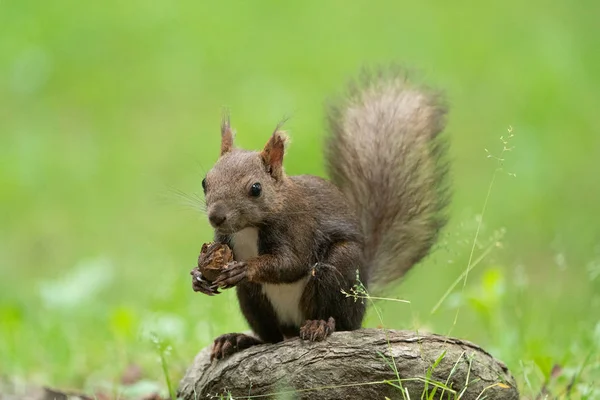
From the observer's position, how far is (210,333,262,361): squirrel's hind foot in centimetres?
396

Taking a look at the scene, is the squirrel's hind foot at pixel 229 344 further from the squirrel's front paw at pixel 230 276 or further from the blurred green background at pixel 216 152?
the blurred green background at pixel 216 152

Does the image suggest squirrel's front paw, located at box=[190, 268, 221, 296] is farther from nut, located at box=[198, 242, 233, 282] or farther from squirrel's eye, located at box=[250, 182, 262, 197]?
squirrel's eye, located at box=[250, 182, 262, 197]

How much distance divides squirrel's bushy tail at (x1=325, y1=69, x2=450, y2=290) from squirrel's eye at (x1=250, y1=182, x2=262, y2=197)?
27.5 inches

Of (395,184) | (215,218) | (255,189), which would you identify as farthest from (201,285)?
(395,184)

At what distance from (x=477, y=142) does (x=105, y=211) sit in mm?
3015

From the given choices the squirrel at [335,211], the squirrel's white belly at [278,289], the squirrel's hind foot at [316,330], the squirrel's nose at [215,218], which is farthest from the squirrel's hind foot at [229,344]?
the squirrel's nose at [215,218]

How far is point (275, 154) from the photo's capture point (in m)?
3.91

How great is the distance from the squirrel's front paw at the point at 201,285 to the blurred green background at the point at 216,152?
2.80 feet

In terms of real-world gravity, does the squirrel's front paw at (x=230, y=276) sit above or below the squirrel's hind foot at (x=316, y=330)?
above

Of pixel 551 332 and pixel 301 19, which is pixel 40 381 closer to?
pixel 551 332

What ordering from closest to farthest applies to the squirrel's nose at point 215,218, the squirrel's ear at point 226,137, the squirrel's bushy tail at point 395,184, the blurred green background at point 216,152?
the squirrel's nose at point 215,218 < the squirrel's ear at point 226,137 < the squirrel's bushy tail at point 395,184 < the blurred green background at point 216,152

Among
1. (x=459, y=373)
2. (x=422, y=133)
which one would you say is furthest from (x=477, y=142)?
(x=459, y=373)

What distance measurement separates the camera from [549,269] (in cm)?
751

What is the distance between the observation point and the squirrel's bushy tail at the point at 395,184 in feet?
14.4
